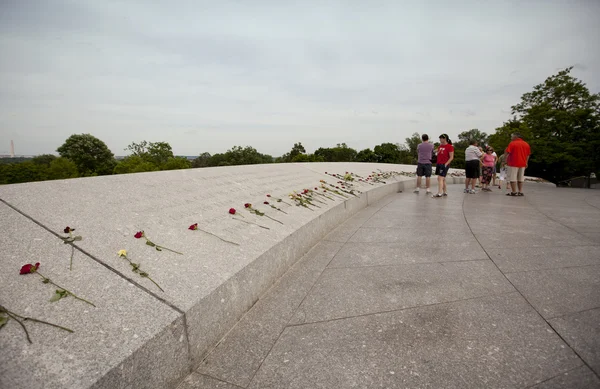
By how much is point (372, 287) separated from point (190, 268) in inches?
70.3

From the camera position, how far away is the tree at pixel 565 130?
16.9 m

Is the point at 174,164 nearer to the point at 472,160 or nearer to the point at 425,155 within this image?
the point at 425,155

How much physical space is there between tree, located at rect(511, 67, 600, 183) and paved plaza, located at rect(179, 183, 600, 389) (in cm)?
1780

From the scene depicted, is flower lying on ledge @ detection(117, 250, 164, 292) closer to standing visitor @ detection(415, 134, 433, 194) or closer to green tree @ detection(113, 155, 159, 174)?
standing visitor @ detection(415, 134, 433, 194)

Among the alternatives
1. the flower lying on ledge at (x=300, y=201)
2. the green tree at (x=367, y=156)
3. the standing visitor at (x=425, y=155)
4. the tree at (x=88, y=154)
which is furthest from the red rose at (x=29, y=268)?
the green tree at (x=367, y=156)

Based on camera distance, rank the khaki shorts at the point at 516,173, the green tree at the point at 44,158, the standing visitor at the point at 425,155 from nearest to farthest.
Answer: the khaki shorts at the point at 516,173 → the standing visitor at the point at 425,155 → the green tree at the point at 44,158

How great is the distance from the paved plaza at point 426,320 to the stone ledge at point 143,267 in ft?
0.89

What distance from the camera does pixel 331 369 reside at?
1888 mm

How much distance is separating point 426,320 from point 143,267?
7.70 ft

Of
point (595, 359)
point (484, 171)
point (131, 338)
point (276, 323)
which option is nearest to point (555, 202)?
Result: point (484, 171)

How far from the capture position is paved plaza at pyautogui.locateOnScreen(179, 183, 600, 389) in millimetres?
1832

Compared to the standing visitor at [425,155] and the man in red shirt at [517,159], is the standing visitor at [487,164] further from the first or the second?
the standing visitor at [425,155]

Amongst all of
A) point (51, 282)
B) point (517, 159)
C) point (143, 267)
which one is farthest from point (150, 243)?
point (517, 159)

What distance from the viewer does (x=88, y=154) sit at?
184 ft
